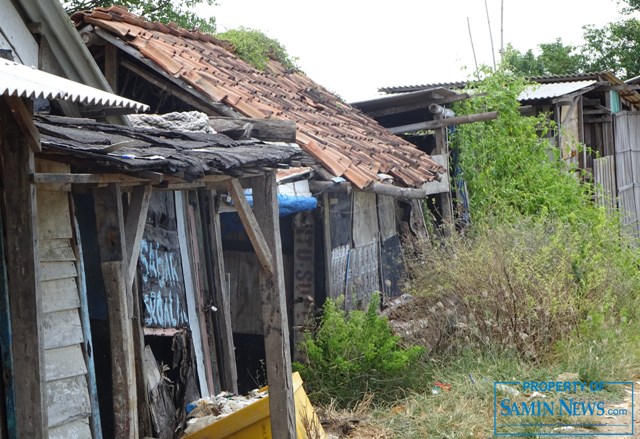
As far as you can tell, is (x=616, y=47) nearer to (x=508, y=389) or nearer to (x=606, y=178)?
(x=606, y=178)

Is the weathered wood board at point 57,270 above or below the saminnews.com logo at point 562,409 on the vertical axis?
above

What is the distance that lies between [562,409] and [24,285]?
479 centimetres

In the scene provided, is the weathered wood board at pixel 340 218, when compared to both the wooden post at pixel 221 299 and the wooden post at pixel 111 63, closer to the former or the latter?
the wooden post at pixel 221 299

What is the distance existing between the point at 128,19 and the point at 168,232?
3.84 meters

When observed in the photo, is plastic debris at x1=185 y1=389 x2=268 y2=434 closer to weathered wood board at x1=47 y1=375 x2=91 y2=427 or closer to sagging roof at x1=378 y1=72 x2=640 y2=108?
weathered wood board at x1=47 y1=375 x2=91 y2=427

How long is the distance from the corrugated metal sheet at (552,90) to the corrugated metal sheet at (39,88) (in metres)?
11.0

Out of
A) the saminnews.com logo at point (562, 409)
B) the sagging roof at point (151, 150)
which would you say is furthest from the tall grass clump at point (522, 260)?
the sagging roof at point (151, 150)

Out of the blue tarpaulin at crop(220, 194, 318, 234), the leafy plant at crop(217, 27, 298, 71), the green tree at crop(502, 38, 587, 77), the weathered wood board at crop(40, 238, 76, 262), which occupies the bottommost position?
the weathered wood board at crop(40, 238, 76, 262)

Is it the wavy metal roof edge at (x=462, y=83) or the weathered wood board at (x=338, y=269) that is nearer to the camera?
the weathered wood board at (x=338, y=269)

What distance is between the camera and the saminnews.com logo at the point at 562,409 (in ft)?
21.5

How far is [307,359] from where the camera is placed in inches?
322

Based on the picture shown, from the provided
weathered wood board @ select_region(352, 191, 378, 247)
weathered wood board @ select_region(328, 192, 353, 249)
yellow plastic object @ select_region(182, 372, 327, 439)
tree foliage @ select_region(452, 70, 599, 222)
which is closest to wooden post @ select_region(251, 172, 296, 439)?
yellow plastic object @ select_region(182, 372, 327, 439)

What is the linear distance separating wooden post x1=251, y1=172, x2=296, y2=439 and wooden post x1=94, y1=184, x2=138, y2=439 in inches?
58.7

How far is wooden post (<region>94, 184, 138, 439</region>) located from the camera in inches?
171
